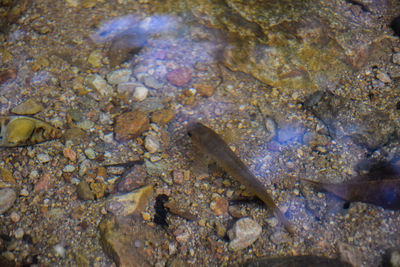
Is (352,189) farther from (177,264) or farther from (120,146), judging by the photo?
(120,146)

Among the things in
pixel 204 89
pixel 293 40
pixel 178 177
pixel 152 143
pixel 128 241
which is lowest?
pixel 128 241

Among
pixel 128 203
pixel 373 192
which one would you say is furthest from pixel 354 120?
pixel 128 203

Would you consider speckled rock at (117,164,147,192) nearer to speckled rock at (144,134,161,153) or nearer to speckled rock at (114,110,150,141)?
speckled rock at (144,134,161,153)

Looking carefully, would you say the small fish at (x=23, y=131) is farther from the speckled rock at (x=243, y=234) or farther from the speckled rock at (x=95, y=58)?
the speckled rock at (x=243, y=234)

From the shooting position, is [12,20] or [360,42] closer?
[360,42]

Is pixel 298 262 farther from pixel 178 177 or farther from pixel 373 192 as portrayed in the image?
pixel 178 177

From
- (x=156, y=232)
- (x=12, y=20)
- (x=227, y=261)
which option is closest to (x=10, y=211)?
(x=156, y=232)
